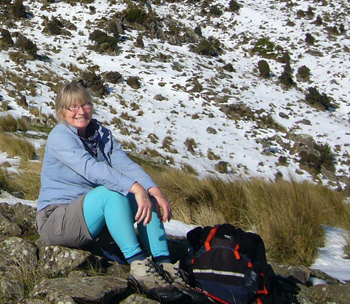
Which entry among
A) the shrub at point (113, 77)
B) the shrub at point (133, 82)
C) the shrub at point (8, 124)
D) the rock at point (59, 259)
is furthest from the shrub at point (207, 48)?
the rock at point (59, 259)

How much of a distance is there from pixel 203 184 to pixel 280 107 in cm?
1289

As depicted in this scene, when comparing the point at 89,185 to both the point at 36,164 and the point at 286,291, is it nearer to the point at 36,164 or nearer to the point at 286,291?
the point at 286,291

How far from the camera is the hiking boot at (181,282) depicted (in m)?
1.78

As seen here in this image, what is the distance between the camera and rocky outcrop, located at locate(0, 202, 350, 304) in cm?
161

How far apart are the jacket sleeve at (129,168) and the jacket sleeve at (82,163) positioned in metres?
0.17

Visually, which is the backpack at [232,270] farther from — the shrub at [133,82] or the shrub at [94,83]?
the shrub at [133,82]

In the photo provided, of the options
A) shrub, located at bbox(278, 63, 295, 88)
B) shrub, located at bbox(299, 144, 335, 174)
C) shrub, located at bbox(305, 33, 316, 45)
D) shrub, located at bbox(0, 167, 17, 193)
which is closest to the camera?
shrub, located at bbox(0, 167, 17, 193)

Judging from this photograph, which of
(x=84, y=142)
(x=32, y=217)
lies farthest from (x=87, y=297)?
(x=32, y=217)

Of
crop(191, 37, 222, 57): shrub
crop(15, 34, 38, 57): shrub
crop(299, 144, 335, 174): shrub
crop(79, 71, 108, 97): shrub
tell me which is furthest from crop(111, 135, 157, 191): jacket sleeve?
crop(191, 37, 222, 57): shrub

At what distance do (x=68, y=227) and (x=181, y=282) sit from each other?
73 cm

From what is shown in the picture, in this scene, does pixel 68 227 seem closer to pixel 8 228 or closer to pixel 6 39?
pixel 8 228

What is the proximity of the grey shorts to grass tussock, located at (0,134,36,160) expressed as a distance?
3565 millimetres

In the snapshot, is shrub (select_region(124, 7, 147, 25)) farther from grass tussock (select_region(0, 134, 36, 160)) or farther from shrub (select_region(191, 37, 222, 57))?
grass tussock (select_region(0, 134, 36, 160))

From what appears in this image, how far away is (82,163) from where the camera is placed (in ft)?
6.79
